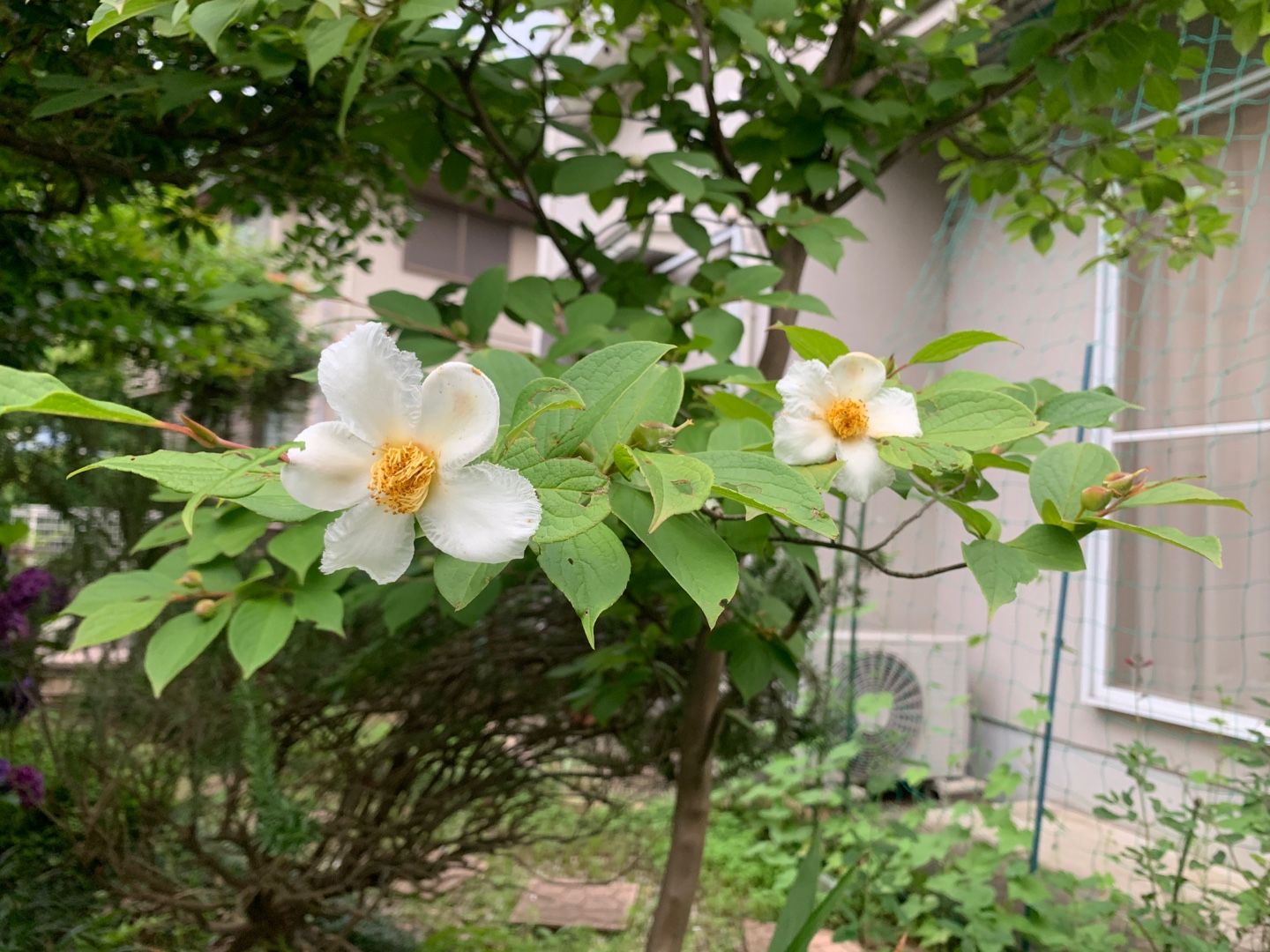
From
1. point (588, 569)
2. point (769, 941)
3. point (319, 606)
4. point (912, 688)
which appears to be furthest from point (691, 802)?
point (912, 688)

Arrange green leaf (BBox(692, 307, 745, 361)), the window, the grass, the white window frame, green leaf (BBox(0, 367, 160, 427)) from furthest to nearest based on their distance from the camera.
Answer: the window → the white window frame → the grass → green leaf (BBox(692, 307, 745, 361)) → green leaf (BBox(0, 367, 160, 427))

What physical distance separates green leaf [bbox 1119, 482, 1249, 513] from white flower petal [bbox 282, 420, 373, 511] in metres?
0.54

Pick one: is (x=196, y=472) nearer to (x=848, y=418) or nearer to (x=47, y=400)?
(x=47, y=400)

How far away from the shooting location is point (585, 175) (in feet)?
3.88

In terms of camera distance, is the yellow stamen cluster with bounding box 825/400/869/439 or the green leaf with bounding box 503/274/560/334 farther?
the green leaf with bounding box 503/274/560/334

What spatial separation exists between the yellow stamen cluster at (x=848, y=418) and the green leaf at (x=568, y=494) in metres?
0.22

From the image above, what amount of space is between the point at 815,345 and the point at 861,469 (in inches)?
5.1

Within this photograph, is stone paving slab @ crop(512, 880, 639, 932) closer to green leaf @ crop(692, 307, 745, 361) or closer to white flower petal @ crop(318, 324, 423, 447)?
green leaf @ crop(692, 307, 745, 361)

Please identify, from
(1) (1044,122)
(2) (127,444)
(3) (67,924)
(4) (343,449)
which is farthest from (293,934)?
(1) (1044,122)

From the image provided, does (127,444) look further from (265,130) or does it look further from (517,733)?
(517,733)

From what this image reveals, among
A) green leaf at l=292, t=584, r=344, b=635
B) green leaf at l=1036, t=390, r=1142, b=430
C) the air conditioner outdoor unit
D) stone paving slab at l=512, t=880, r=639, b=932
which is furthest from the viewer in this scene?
the air conditioner outdoor unit

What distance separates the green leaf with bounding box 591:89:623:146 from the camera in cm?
146

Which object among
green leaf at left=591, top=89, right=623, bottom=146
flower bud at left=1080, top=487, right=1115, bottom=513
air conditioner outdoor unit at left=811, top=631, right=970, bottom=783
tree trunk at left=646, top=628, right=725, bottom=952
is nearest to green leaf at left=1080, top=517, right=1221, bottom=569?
flower bud at left=1080, top=487, right=1115, bottom=513

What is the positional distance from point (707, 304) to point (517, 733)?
1214 millimetres
